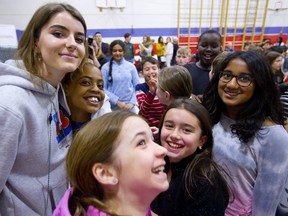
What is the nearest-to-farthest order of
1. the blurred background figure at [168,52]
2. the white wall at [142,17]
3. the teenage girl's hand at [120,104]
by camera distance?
the teenage girl's hand at [120,104]
the blurred background figure at [168,52]
the white wall at [142,17]

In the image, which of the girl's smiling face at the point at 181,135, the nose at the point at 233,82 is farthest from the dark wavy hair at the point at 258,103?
the girl's smiling face at the point at 181,135

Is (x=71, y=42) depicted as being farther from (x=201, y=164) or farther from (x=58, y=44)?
(x=201, y=164)

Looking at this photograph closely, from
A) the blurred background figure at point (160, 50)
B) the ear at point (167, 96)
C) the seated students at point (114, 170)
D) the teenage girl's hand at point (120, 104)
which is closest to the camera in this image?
the seated students at point (114, 170)

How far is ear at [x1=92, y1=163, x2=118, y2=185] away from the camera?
0.94 metres

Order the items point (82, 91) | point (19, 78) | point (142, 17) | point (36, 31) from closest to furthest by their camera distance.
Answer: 1. point (19, 78)
2. point (36, 31)
3. point (82, 91)
4. point (142, 17)

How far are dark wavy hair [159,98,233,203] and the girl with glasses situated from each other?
4.2 inches

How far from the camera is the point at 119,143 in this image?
3.14ft

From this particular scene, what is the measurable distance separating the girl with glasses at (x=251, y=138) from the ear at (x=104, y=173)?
0.75 meters

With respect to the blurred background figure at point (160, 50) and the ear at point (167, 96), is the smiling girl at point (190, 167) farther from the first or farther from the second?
the blurred background figure at point (160, 50)

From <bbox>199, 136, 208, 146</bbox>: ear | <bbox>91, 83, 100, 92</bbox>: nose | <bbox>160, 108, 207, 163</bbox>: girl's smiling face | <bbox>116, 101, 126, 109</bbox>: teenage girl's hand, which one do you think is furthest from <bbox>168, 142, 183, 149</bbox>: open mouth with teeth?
<bbox>116, 101, 126, 109</bbox>: teenage girl's hand

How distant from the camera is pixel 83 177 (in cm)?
95

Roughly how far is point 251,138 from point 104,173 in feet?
2.85

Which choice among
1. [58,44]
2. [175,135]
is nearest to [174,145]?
[175,135]

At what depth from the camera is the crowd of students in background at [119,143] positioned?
95 cm
